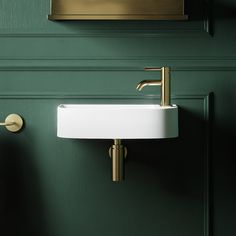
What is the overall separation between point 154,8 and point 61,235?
77cm

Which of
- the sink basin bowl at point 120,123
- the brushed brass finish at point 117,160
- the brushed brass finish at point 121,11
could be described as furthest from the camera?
the brushed brass finish at point 121,11

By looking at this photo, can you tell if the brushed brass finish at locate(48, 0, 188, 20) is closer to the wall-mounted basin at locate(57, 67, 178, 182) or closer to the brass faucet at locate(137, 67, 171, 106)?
the brass faucet at locate(137, 67, 171, 106)

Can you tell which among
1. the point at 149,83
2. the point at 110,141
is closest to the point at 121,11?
the point at 149,83

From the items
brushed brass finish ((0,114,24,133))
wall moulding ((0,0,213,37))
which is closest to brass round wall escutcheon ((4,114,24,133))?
brushed brass finish ((0,114,24,133))

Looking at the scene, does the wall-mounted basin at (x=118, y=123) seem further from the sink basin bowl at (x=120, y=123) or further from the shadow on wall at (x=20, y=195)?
the shadow on wall at (x=20, y=195)

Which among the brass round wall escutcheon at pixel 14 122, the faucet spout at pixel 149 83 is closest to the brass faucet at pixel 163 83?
the faucet spout at pixel 149 83

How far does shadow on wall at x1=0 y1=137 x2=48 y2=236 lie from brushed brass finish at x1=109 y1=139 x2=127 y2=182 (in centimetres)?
28

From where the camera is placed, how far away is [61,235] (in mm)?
1716

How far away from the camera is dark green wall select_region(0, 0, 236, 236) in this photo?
1704mm

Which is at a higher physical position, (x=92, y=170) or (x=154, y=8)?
(x=154, y=8)

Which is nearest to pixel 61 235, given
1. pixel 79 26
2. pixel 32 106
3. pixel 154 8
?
pixel 32 106

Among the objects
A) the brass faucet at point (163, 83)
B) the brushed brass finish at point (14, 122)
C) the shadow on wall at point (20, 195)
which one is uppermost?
the brass faucet at point (163, 83)

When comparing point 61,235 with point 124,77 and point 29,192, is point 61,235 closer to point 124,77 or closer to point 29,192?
point 29,192

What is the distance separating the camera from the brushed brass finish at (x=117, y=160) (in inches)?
61.8
